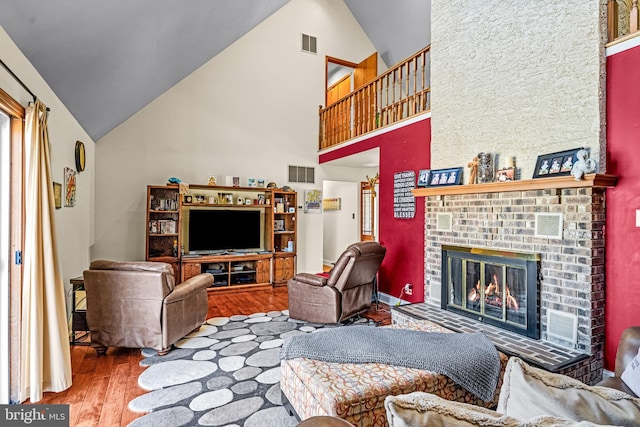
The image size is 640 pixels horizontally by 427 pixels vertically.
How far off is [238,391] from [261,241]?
4.03 m

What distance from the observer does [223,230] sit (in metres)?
5.99

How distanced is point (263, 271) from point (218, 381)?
11.3 ft

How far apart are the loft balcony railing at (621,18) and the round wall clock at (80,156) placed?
18.1 feet

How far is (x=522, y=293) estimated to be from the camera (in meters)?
3.12

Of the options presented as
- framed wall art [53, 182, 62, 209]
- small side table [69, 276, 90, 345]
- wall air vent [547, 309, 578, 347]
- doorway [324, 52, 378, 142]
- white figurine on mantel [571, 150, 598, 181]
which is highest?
doorway [324, 52, 378, 142]

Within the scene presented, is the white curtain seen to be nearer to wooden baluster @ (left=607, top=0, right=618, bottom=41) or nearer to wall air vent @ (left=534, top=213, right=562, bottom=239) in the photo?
wall air vent @ (left=534, top=213, right=562, bottom=239)

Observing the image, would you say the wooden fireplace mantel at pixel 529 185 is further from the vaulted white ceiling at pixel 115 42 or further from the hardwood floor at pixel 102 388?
the hardwood floor at pixel 102 388

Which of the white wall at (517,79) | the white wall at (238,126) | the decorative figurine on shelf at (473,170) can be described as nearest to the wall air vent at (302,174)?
the white wall at (238,126)

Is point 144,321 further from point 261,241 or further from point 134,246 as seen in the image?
point 261,241

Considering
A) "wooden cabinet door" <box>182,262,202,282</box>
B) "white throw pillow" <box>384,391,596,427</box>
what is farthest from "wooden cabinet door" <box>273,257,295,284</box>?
"white throw pillow" <box>384,391,596,427</box>

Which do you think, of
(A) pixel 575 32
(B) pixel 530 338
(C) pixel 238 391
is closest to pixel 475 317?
(B) pixel 530 338

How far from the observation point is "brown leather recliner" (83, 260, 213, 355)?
308 cm

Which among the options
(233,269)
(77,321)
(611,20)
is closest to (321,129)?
(233,269)

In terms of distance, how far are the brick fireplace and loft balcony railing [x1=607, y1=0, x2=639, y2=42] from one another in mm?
1127
